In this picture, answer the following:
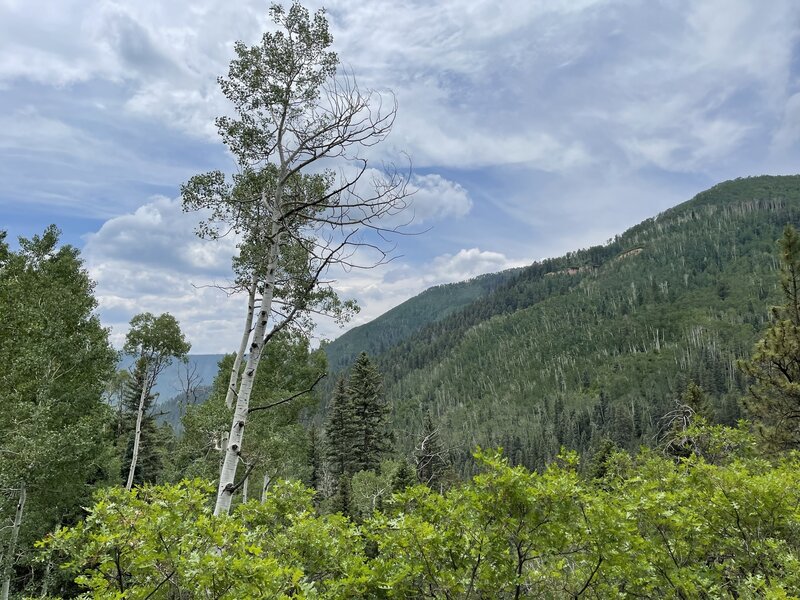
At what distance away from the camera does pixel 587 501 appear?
13.9 feet

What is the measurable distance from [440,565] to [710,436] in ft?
24.5

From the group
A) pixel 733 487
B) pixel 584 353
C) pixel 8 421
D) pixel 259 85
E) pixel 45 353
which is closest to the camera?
pixel 733 487

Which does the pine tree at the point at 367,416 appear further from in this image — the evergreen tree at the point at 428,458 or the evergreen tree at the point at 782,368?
the evergreen tree at the point at 782,368

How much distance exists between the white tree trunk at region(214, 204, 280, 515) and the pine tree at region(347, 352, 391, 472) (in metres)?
29.7

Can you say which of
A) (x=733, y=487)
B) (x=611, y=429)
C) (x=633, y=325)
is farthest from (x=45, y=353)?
(x=633, y=325)

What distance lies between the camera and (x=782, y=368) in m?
13.7

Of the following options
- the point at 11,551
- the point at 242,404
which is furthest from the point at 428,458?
the point at 242,404

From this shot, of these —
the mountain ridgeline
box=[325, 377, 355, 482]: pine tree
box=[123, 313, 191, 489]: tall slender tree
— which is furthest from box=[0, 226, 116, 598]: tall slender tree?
the mountain ridgeline

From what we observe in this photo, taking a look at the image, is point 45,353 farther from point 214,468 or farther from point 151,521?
point 151,521

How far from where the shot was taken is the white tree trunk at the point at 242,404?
547cm

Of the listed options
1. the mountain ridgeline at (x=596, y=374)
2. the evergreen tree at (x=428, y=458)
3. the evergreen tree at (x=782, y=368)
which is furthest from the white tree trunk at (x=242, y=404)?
the mountain ridgeline at (x=596, y=374)

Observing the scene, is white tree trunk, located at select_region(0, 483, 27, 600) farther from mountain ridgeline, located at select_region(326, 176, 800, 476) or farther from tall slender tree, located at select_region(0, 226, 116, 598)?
mountain ridgeline, located at select_region(326, 176, 800, 476)

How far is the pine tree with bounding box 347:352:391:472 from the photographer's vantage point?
116 feet

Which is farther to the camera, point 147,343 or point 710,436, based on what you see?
point 147,343
